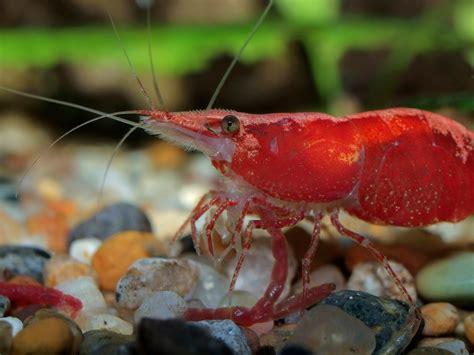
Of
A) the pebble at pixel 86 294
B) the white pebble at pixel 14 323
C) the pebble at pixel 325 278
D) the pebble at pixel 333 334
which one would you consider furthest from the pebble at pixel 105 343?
the pebble at pixel 325 278

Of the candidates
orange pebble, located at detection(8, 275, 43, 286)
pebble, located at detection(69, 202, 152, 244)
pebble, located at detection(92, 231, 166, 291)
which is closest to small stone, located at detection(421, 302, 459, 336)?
pebble, located at detection(92, 231, 166, 291)

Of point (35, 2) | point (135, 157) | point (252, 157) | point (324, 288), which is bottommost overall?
point (135, 157)

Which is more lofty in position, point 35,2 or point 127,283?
point 35,2

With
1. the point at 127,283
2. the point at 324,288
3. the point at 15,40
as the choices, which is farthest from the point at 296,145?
the point at 15,40

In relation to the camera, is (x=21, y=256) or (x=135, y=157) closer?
(x=21, y=256)

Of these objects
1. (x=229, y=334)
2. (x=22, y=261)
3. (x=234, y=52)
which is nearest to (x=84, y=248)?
(x=22, y=261)

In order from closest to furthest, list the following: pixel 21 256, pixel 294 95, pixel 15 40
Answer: pixel 21 256
pixel 15 40
pixel 294 95

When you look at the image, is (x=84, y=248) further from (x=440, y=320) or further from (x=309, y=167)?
(x=440, y=320)

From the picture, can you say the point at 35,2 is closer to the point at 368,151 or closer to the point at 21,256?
the point at 21,256
